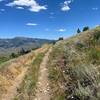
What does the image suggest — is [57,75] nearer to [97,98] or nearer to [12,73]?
[12,73]

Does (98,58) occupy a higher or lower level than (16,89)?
higher

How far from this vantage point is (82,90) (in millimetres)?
12805

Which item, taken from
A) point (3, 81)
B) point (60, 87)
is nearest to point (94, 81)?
point (60, 87)

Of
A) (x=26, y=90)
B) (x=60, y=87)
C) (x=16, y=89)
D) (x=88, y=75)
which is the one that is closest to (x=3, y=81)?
(x=16, y=89)

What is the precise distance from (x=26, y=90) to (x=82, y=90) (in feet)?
19.0

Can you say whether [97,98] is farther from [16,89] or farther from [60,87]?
[16,89]

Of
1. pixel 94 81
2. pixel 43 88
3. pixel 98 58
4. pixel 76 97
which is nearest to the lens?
pixel 94 81

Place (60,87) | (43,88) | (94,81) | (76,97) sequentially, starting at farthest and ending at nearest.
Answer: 1. (43,88)
2. (60,87)
3. (76,97)
4. (94,81)

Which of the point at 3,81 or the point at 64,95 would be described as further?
the point at 3,81

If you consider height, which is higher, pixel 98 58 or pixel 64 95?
pixel 98 58

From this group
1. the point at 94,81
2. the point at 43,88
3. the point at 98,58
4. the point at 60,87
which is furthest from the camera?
the point at 98,58

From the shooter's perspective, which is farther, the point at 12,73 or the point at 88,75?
the point at 12,73

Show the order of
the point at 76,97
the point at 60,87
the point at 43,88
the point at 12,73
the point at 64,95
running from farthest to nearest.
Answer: the point at 12,73
the point at 43,88
the point at 60,87
the point at 64,95
the point at 76,97

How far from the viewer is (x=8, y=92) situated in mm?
→ 18500
